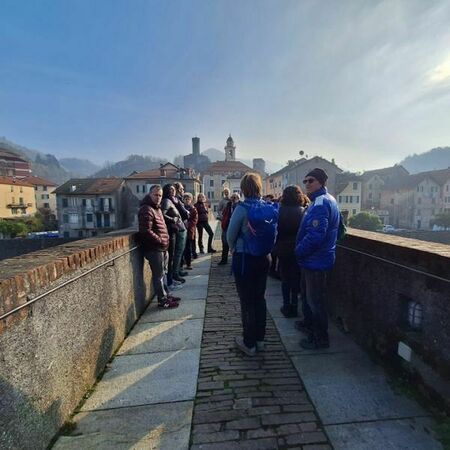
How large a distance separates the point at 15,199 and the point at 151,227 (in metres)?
70.0

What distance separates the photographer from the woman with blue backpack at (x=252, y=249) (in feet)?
11.0

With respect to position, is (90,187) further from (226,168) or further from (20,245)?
(226,168)

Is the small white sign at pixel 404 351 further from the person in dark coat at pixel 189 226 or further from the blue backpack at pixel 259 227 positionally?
the person in dark coat at pixel 189 226

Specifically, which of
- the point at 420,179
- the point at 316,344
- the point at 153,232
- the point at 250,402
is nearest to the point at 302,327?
the point at 316,344

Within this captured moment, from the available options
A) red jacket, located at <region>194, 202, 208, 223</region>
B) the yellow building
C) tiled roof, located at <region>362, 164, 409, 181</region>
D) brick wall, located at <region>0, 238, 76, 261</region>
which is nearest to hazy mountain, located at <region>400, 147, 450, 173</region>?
tiled roof, located at <region>362, 164, 409, 181</region>

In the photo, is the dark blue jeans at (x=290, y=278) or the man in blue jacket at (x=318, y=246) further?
the dark blue jeans at (x=290, y=278)

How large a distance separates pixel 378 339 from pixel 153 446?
2.54 meters

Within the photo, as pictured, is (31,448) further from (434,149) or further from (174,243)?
(434,149)

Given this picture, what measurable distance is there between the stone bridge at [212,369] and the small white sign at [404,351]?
0.02 metres

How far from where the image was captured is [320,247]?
3.42 metres

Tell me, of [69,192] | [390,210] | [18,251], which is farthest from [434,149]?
[18,251]

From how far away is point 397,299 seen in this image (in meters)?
3.07

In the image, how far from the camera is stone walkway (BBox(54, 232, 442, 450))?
2285mm

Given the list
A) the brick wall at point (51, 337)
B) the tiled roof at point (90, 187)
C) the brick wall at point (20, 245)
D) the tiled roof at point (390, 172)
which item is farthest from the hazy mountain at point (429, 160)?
the brick wall at point (51, 337)
